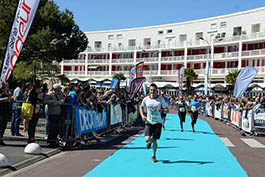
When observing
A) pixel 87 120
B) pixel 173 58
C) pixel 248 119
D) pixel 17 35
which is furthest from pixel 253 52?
pixel 17 35

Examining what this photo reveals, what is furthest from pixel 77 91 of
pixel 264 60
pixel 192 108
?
pixel 264 60

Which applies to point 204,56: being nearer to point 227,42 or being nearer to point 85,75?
point 227,42

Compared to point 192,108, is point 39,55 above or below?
above

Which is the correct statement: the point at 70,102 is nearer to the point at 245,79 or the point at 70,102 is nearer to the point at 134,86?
the point at 134,86

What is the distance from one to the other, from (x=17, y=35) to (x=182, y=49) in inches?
2288

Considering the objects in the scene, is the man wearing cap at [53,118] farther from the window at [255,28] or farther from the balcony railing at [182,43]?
the window at [255,28]

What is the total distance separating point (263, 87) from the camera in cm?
3753

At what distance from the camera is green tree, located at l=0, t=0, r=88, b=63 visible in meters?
22.4

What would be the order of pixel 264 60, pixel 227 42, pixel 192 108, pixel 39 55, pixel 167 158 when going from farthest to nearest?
pixel 227 42, pixel 264 60, pixel 39 55, pixel 192 108, pixel 167 158

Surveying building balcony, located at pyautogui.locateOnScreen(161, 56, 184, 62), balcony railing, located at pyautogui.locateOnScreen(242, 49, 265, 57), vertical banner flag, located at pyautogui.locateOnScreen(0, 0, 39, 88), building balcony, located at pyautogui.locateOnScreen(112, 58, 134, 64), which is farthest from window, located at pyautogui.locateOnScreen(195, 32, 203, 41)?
vertical banner flag, located at pyautogui.locateOnScreen(0, 0, 39, 88)

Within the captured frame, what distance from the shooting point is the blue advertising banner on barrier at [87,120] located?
10.0m

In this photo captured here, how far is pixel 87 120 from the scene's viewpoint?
10.9 m

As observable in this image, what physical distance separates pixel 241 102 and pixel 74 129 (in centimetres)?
1257

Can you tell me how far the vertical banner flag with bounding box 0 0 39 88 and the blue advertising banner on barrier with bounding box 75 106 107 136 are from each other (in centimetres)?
307
